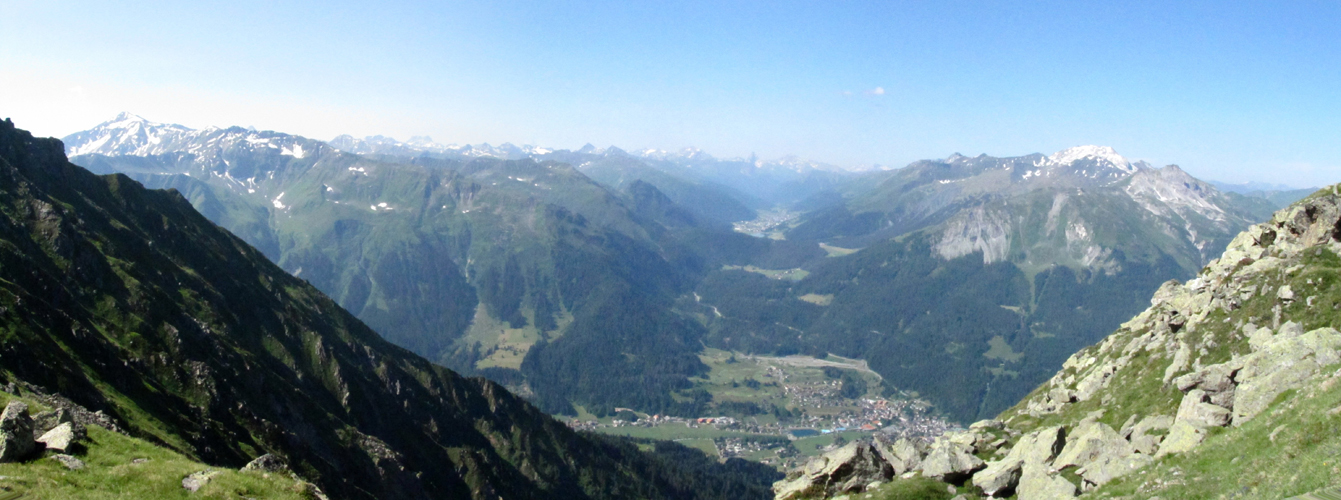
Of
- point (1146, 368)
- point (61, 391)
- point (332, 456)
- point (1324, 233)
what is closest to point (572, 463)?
point (332, 456)

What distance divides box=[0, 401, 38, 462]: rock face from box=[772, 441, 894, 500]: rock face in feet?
147

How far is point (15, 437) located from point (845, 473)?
153ft

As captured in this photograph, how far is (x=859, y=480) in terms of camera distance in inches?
1921

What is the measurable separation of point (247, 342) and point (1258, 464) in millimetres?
126366

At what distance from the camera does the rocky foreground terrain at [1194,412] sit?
97.5 feet

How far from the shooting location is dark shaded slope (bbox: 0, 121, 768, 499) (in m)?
69.6

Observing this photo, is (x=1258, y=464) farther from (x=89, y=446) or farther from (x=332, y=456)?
(x=332, y=456)

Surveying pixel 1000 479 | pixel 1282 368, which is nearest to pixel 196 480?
pixel 1000 479

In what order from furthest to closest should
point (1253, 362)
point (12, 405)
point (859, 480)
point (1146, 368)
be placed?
point (1146, 368), point (859, 480), point (1253, 362), point (12, 405)

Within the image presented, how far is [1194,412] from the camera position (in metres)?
39.2

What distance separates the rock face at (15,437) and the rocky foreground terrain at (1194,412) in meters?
44.4

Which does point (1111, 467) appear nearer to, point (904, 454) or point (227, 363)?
point (904, 454)

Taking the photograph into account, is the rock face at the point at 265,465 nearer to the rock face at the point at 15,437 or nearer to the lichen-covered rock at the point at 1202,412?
the rock face at the point at 15,437

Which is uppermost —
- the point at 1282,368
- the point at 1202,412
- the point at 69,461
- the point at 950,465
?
the point at 1282,368
